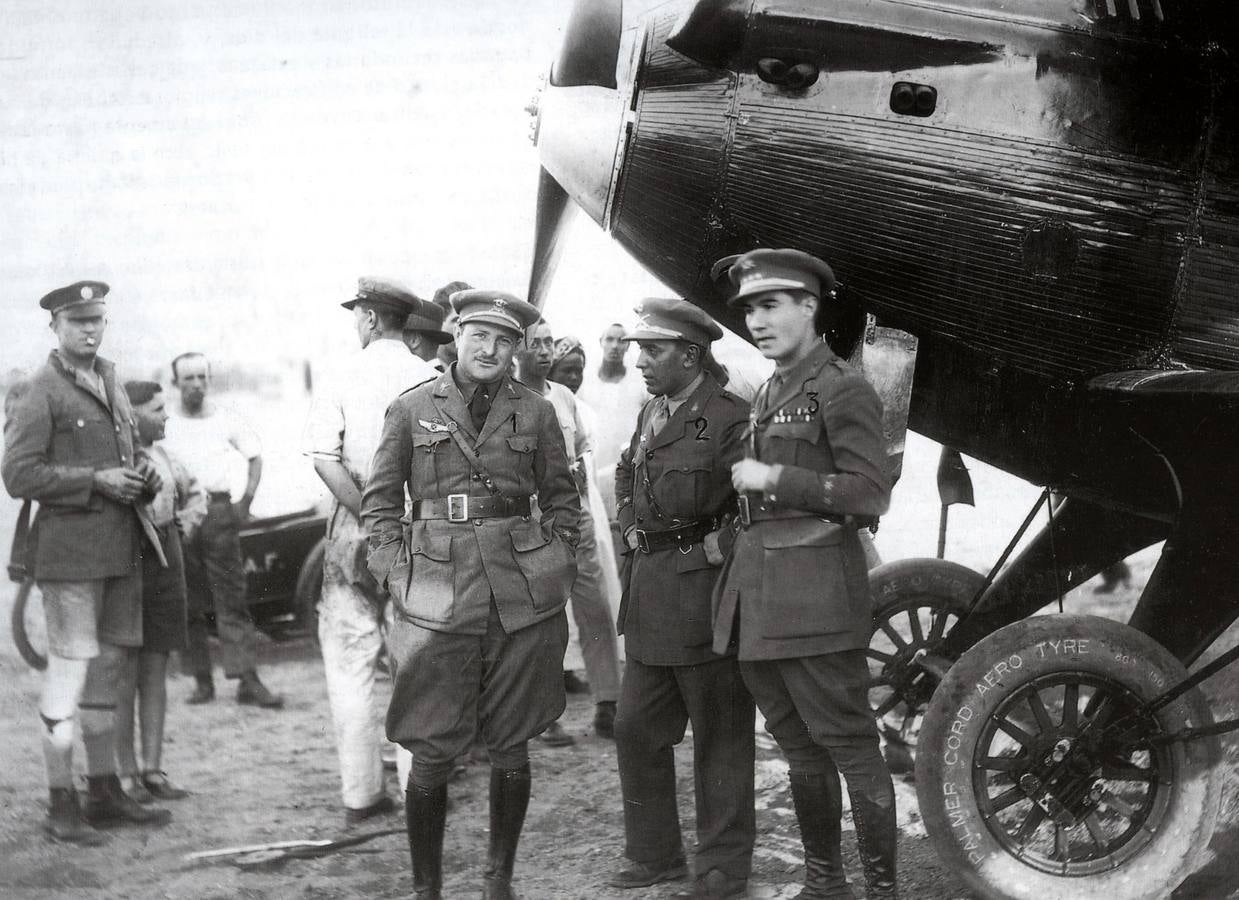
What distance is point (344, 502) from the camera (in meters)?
3.91

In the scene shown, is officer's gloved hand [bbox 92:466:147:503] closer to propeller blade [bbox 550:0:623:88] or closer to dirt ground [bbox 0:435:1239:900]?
dirt ground [bbox 0:435:1239:900]

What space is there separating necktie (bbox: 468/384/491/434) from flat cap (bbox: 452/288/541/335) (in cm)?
22

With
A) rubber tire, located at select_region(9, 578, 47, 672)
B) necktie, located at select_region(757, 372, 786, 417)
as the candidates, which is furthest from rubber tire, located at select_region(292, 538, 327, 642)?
necktie, located at select_region(757, 372, 786, 417)

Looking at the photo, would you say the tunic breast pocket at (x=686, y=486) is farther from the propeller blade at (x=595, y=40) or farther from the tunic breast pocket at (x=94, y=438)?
the tunic breast pocket at (x=94, y=438)

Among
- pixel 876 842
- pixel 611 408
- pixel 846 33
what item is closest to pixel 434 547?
pixel 876 842

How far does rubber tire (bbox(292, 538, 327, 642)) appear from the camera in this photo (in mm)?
6370

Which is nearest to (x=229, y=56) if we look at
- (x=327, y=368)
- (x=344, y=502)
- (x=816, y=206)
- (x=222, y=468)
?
(x=327, y=368)

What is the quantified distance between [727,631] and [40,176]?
307cm

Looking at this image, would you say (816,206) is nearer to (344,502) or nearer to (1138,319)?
(1138,319)

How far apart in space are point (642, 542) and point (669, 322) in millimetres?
722

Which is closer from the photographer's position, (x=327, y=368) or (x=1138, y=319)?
(x=1138, y=319)

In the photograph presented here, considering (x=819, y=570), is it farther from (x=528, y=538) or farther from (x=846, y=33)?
(x=846, y=33)

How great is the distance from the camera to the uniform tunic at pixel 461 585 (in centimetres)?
311

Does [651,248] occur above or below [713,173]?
below
